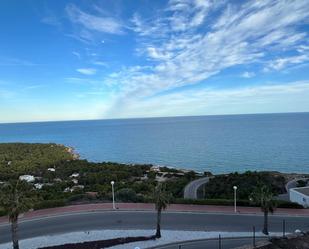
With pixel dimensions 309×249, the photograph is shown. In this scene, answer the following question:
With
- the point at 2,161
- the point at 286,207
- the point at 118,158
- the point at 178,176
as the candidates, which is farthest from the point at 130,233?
the point at 118,158

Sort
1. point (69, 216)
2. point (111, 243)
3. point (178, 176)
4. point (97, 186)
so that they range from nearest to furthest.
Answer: point (111, 243)
point (69, 216)
point (97, 186)
point (178, 176)

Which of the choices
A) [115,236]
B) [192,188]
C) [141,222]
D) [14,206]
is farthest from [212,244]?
[192,188]

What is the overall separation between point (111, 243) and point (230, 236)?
28.2 ft

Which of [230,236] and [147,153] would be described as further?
[147,153]

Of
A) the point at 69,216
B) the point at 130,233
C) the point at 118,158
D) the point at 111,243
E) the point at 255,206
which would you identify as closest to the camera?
the point at 111,243

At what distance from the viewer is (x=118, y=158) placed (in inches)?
4680

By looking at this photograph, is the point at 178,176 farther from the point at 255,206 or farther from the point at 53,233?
the point at 53,233

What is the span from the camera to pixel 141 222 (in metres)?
28.7

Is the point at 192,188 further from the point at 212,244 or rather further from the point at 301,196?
the point at 212,244

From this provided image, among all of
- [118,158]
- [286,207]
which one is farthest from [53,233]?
[118,158]

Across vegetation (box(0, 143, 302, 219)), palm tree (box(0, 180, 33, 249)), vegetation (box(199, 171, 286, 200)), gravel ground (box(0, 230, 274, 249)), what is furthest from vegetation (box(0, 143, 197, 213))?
palm tree (box(0, 180, 33, 249))

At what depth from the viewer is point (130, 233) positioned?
26.4m

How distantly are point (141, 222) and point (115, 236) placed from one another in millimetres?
3298

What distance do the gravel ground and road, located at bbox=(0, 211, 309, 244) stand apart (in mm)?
850
